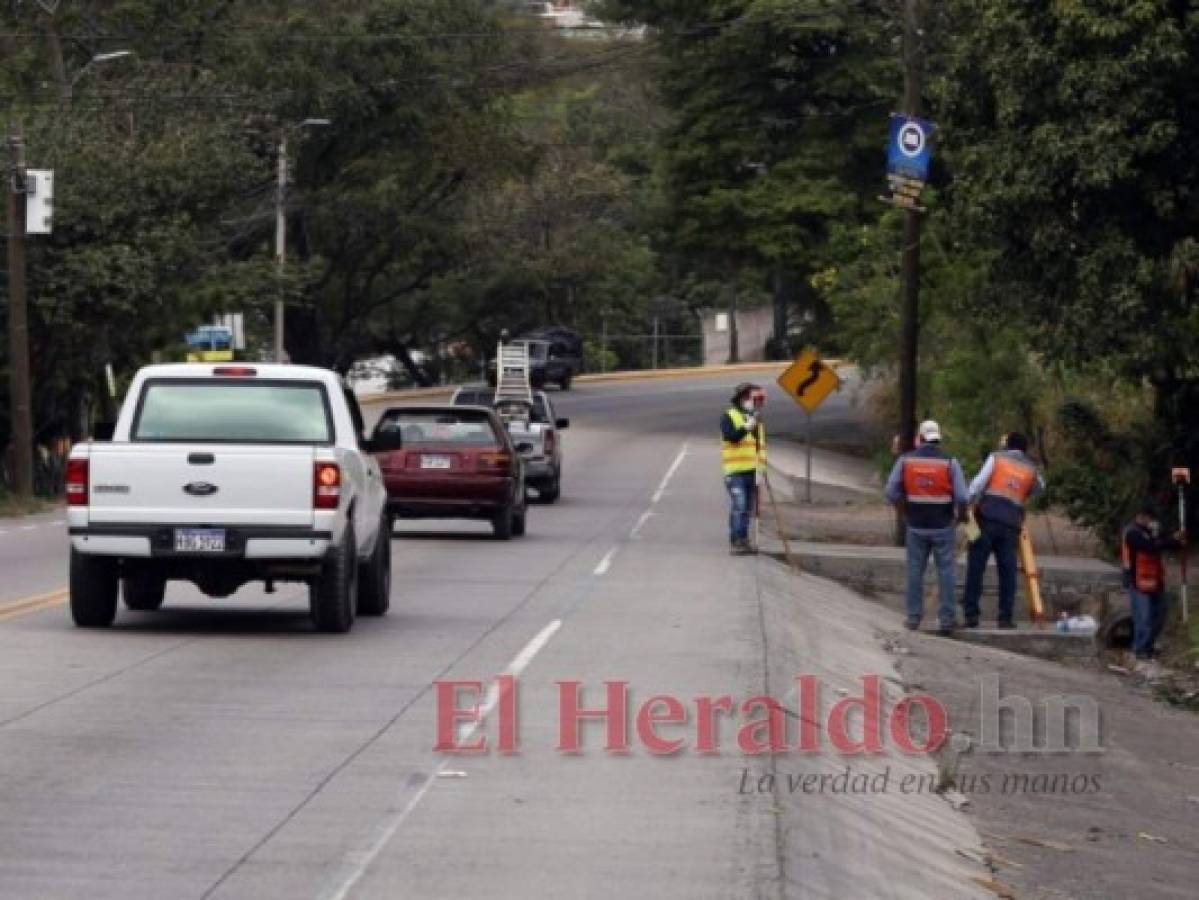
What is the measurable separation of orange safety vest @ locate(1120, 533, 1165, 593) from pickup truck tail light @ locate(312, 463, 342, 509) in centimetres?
973

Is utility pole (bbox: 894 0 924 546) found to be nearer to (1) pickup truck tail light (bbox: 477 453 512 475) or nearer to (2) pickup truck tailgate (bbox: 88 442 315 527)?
(1) pickup truck tail light (bbox: 477 453 512 475)

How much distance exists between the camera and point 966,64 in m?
28.0

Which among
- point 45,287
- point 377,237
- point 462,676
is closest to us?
point 462,676

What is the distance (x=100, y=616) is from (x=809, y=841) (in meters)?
8.53

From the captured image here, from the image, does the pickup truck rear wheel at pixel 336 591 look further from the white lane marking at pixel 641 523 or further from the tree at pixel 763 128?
the tree at pixel 763 128

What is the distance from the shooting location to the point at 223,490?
54.2 feet

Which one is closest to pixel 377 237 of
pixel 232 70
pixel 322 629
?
pixel 232 70

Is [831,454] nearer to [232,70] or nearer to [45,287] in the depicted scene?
[232,70]

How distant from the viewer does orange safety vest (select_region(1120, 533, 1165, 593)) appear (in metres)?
23.1

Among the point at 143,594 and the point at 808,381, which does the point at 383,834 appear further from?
the point at 808,381

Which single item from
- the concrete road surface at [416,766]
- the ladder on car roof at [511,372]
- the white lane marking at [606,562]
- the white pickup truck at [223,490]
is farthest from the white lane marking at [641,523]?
the white pickup truck at [223,490]

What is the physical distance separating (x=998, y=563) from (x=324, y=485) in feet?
27.8

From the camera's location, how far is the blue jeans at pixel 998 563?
22.3m

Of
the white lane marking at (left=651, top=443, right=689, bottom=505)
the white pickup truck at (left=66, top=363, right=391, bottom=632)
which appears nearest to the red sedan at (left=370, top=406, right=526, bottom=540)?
the white lane marking at (left=651, top=443, right=689, bottom=505)
